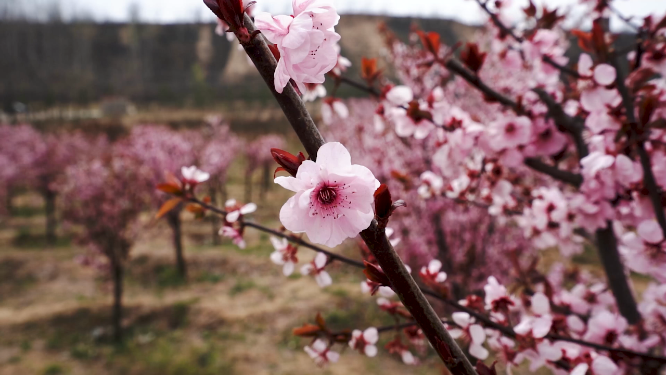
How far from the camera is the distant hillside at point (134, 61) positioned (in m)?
38.3

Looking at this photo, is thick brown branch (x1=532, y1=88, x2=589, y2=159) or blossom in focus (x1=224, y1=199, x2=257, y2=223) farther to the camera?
thick brown branch (x1=532, y1=88, x2=589, y2=159)

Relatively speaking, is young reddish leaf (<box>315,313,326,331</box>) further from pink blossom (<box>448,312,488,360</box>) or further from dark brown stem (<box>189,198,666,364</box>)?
pink blossom (<box>448,312,488,360</box>)

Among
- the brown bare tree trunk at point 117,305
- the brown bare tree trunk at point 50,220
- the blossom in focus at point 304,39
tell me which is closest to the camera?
the blossom in focus at point 304,39

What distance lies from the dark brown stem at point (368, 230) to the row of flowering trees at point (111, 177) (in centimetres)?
80

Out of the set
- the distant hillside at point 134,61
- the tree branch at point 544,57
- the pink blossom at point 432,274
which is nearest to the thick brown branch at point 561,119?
the tree branch at point 544,57

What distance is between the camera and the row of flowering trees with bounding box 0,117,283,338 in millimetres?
6266

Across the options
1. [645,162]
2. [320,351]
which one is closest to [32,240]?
[320,351]

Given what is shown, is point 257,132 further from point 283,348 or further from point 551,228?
point 551,228

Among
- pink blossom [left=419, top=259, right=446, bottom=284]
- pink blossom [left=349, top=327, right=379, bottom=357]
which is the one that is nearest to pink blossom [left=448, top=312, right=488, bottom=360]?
pink blossom [left=419, top=259, right=446, bottom=284]

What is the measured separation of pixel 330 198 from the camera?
643mm

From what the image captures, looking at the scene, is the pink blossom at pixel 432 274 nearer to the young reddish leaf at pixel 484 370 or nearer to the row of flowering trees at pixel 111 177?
the young reddish leaf at pixel 484 370

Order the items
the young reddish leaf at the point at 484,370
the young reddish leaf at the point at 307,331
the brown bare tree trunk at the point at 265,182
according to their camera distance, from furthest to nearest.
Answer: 1. the brown bare tree trunk at the point at 265,182
2. the young reddish leaf at the point at 307,331
3. the young reddish leaf at the point at 484,370

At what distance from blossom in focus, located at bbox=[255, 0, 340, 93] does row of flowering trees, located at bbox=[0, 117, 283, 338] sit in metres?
0.80

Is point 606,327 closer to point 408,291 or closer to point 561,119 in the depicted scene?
point 561,119
